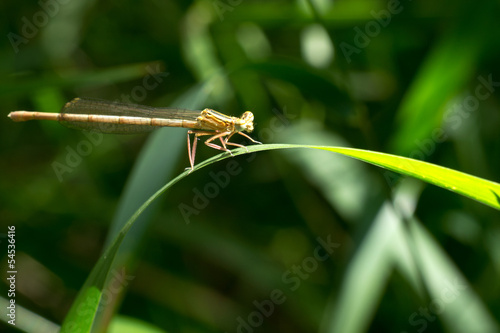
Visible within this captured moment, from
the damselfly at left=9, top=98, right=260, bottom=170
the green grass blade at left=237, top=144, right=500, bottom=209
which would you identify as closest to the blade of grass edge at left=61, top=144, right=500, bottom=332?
the green grass blade at left=237, top=144, right=500, bottom=209

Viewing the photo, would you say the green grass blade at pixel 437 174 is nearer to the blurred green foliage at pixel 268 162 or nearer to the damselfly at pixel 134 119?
the blurred green foliage at pixel 268 162

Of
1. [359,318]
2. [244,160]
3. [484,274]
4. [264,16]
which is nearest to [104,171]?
[244,160]

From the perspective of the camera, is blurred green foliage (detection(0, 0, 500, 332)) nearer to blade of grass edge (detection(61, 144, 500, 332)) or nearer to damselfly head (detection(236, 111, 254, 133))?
A: damselfly head (detection(236, 111, 254, 133))

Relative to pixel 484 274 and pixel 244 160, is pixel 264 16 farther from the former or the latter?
pixel 484 274

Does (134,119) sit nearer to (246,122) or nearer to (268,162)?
(246,122)

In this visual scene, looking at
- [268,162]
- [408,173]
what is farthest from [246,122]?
[408,173]

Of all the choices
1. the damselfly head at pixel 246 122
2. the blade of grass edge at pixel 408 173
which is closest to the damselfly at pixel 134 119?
the damselfly head at pixel 246 122
